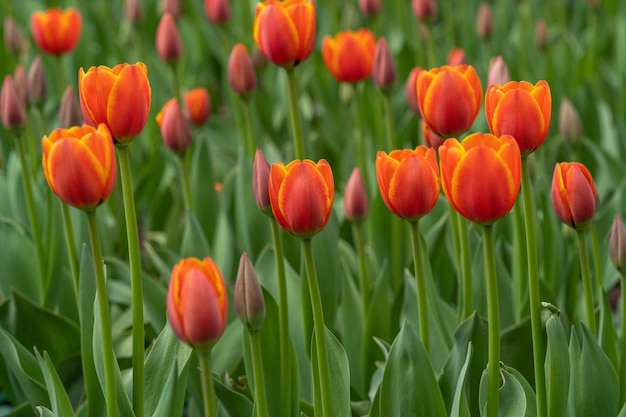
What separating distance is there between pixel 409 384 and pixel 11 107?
3.75ft

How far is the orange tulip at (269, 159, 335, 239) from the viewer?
1.33 metres

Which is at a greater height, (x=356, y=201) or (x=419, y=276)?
(x=356, y=201)

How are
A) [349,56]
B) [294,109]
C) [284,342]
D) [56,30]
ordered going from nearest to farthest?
[284,342], [294,109], [349,56], [56,30]

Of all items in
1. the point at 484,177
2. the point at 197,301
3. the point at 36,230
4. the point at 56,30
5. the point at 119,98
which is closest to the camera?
the point at 197,301

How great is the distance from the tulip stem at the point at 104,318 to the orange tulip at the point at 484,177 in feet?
1.53

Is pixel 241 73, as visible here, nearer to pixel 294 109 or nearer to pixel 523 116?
pixel 294 109

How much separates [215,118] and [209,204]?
84 centimetres

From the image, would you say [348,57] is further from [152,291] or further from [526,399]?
[526,399]

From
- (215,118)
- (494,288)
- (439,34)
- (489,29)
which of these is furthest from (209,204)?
(439,34)

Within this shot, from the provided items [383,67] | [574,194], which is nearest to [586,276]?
[574,194]

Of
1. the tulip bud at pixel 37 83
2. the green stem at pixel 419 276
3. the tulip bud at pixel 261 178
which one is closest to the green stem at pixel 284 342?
the tulip bud at pixel 261 178

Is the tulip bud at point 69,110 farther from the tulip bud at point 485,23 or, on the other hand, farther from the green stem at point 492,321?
the tulip bud at point 485,23

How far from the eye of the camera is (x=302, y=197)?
1.33 meters

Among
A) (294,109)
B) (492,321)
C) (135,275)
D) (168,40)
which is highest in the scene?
(168,40)
